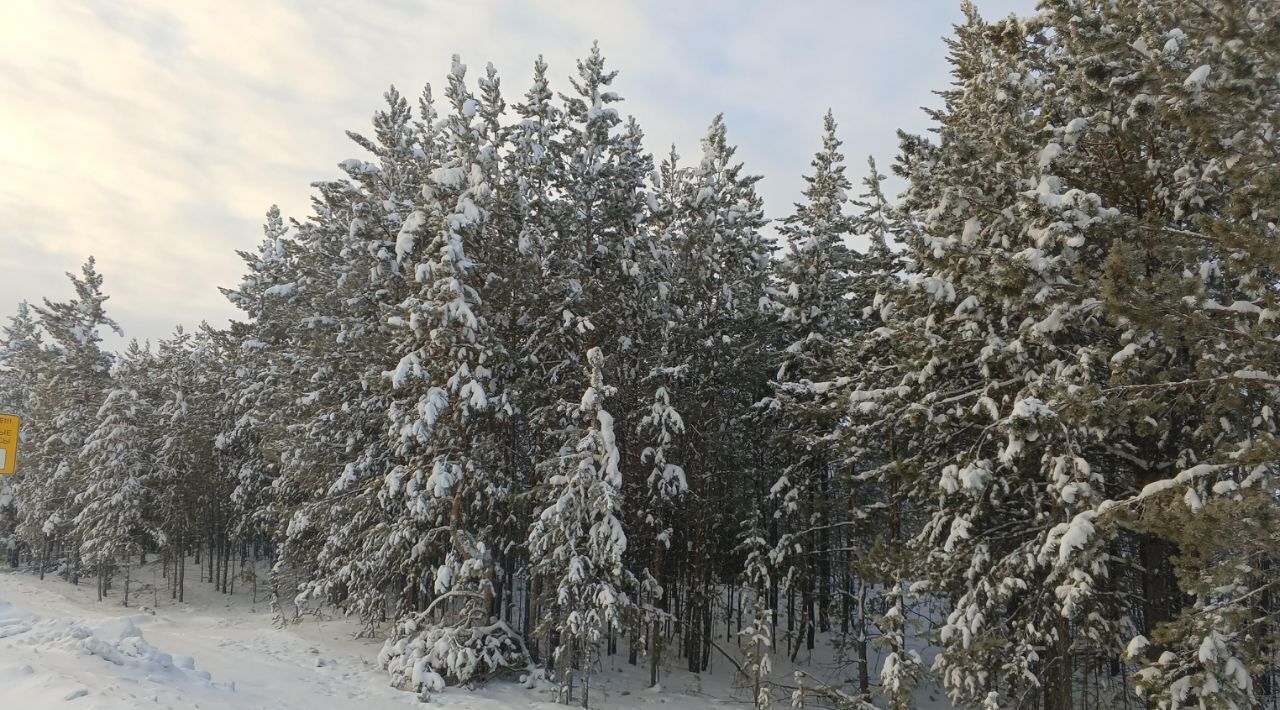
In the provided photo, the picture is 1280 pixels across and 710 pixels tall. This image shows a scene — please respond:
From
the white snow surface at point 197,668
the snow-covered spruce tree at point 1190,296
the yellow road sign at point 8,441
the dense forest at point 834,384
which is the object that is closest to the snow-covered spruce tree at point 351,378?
the dense forest at point 834,384

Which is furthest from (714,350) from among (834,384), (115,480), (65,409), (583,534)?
(65,409)

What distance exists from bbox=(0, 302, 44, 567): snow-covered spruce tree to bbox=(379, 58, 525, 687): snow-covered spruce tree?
35.6 m

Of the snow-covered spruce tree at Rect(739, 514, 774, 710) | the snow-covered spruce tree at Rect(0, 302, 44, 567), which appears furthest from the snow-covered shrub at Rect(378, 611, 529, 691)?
the snow-covered spruce tree at Rect(0, 302, 44, 567)

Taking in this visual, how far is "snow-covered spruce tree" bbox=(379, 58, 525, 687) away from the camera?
625 inches

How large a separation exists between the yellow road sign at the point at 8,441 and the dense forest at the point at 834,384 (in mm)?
6937

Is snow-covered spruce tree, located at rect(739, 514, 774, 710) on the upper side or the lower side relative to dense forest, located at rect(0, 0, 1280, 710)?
lower

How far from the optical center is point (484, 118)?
19281mm

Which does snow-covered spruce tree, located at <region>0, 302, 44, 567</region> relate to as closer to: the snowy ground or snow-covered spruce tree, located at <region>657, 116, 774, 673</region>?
the snowy ground

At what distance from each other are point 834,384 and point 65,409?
1450 inches

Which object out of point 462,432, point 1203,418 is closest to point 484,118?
point 462,432

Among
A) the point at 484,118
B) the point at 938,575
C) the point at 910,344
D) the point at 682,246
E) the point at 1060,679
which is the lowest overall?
the point at 1060,679

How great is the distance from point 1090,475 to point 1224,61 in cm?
590

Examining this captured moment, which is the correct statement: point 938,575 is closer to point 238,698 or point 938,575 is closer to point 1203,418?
point 1203,418

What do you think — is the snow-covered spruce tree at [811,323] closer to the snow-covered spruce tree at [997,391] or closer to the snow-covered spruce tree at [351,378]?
the snow-covered spruce tree at [997,391]
